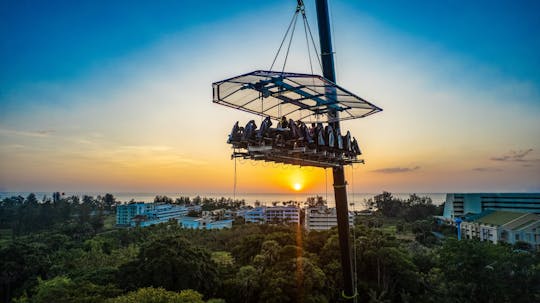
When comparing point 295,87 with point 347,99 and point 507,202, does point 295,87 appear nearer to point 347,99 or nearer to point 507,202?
point 347,99

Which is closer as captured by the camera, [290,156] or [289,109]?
[290,156]

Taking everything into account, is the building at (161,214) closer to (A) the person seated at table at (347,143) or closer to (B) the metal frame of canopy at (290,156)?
(A) the person seated at table at (347,143)

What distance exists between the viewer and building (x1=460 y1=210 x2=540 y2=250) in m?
31.8

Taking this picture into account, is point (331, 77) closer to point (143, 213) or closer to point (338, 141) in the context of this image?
point (338, 141)

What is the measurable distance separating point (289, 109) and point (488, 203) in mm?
66235

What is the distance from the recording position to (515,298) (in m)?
14.3

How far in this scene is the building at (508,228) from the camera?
104 feet

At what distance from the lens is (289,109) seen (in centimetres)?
762

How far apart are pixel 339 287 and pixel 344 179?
993 centimetres

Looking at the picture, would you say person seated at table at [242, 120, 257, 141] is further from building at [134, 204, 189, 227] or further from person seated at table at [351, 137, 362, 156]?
building at [134, 204, 189, 227]

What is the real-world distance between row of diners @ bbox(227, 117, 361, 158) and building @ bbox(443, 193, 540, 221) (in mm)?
57999

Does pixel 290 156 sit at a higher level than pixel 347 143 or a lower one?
lower

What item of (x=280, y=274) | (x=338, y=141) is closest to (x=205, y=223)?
(x=280, y=274)

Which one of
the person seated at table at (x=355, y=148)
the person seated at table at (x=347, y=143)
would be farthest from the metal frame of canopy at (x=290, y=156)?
the person seated at table at (x=355, y=148)
